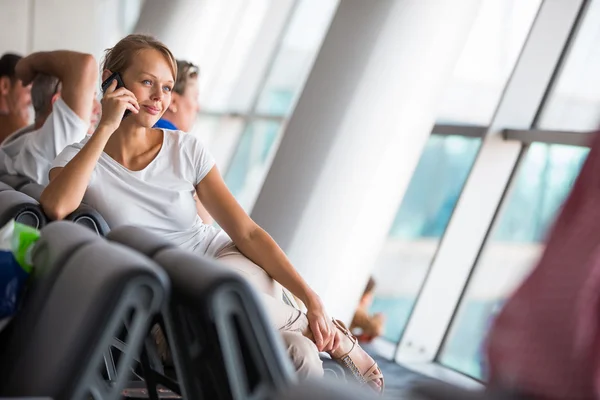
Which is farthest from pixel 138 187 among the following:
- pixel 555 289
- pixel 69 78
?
pixel 555 289

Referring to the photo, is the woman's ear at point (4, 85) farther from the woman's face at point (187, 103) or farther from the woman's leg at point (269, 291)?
the woman's leg at point (269, 291)

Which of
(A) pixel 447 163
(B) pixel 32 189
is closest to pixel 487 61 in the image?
(A) pixel 447 163

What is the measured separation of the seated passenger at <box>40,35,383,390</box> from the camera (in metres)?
2.91

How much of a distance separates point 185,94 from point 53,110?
0.56 meters

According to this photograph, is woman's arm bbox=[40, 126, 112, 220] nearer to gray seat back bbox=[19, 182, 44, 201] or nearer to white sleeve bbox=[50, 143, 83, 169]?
white sleeve bbox=[50, 143, 83, 169]

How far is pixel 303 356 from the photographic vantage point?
241 cm

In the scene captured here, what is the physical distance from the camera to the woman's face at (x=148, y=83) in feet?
9.98

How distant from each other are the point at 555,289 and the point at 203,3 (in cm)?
843

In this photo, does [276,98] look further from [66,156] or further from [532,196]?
[66,156]

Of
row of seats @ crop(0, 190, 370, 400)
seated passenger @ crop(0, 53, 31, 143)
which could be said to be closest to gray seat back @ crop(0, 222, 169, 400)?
row of seats @ crop(0, 190, 370, 400)

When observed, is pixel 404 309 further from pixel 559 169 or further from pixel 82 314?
pixel 82 314

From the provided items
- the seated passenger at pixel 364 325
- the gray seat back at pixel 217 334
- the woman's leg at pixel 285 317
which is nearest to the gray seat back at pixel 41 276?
the gray seat back at pixel 217 334

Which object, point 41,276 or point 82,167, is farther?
point 82,167

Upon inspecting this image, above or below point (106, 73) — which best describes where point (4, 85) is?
below
